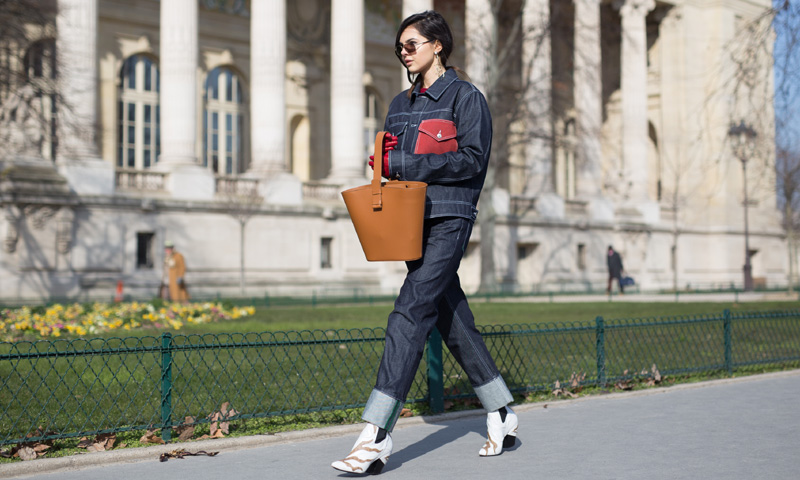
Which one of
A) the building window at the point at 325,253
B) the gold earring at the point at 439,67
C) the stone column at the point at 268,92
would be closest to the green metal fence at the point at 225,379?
the gold earring at the point at 439,67

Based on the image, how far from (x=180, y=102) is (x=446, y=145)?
26.2 m

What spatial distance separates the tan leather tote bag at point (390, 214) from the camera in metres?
5.14

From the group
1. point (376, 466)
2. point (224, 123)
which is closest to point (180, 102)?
point (224, 123)

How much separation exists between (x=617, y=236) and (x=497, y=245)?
8426mm

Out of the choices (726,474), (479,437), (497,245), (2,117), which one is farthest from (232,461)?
(497,245)

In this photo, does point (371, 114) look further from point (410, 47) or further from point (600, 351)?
point (410, 47)

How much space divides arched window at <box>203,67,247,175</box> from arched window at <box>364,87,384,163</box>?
6.31m

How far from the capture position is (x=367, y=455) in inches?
201

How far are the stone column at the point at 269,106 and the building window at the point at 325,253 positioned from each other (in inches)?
92.8

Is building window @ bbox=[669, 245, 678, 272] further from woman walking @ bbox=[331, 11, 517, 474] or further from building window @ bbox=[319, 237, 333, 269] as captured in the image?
woman walking @ bbox=[331, 11, 517, 474]

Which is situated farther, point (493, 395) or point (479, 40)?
point (479, 40)

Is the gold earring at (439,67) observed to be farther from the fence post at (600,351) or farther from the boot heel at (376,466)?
the fence post at (600,351)

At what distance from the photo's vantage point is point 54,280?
88.3ft

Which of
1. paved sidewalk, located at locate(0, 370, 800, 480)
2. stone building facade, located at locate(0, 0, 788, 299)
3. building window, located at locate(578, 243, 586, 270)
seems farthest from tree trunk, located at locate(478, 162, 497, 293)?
paved sidewalk, located at locate(0, 370, 800, 480)
